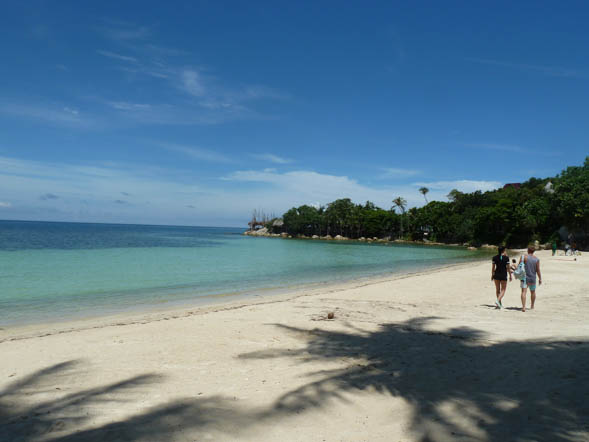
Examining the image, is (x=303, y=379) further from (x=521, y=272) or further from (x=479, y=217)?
(x=479, y=217)

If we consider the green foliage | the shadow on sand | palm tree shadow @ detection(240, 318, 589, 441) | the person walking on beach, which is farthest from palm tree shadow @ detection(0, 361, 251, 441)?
the green foliage

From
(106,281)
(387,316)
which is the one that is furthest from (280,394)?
(106,281)

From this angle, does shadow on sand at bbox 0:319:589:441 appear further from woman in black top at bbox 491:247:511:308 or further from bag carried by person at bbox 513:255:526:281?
woman in black top at bbox 491:247:511:308

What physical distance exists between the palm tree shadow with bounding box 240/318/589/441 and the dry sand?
21 millimetres

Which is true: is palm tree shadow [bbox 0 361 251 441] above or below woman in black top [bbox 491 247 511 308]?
below

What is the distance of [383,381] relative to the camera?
4.94m

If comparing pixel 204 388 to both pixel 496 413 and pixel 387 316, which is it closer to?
pixel 496 413

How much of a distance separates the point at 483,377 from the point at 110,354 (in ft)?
20.0

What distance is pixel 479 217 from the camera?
6538 centimetres

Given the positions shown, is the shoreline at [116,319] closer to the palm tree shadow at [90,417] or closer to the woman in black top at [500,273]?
the palm tree shadow at [90,417]

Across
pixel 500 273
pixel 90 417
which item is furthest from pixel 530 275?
pixel 90 417

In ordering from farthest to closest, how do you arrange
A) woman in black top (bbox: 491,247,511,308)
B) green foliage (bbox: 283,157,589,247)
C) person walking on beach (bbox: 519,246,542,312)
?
1. green foliage (bbox: 283,157,589,247)
2. woman in black top (bbox: 491,247,511,308)
3. person walking on beach (bbox: 519,246,542,312)

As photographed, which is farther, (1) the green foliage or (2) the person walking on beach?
(1) the green foliage

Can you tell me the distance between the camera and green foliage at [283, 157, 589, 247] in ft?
161
